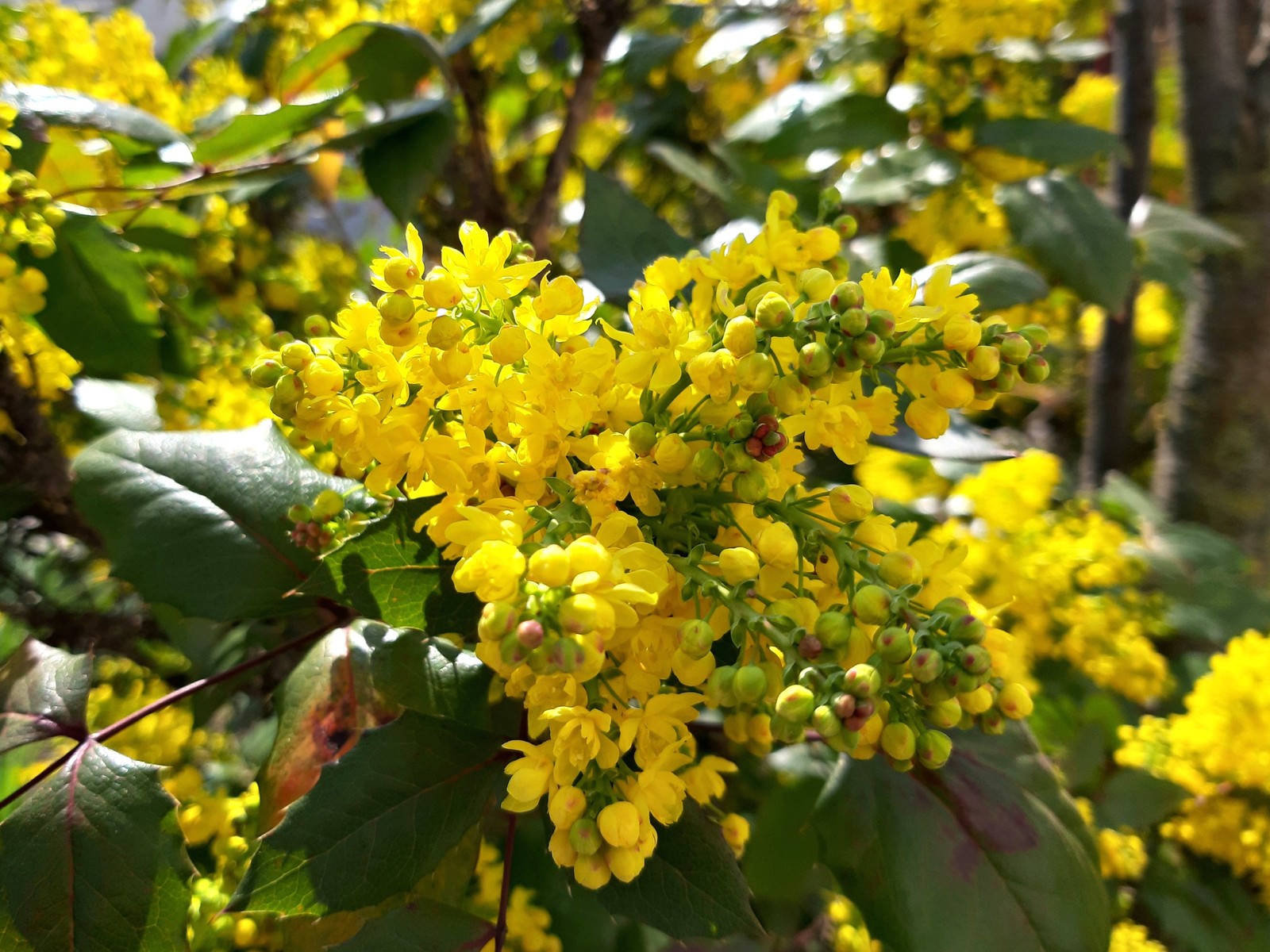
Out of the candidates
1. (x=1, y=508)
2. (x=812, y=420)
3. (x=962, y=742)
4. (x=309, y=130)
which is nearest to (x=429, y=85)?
(x=309, y=130)

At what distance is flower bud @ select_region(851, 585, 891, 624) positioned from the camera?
402 millimetres

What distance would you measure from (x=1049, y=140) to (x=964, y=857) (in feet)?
3.00

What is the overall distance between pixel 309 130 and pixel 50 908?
761 mm

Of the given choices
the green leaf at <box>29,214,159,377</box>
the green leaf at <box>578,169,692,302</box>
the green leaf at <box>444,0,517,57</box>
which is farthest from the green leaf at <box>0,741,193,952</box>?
the green leaf at <box>444,0,517,57</box>

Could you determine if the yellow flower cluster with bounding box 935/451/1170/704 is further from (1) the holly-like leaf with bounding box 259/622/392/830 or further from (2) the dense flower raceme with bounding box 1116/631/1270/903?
(1) the holly-like leaf with bounding box 259/622/392/830

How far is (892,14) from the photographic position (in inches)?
42.3

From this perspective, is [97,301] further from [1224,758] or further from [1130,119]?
[1130,119]

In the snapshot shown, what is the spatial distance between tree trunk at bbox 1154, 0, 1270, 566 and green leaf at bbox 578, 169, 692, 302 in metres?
1.29

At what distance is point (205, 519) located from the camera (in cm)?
62

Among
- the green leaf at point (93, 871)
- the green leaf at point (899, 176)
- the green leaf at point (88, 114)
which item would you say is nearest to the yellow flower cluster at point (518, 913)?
the green leaf at point (93, 871)

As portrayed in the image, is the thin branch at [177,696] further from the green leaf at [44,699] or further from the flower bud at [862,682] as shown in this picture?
the flower bud at [862,682]

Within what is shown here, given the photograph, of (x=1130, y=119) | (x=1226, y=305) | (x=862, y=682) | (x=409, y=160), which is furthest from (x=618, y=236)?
(x=1226, y=305)

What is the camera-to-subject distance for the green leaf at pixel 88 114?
0.76 meters

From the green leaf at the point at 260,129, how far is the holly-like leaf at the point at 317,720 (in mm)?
545
